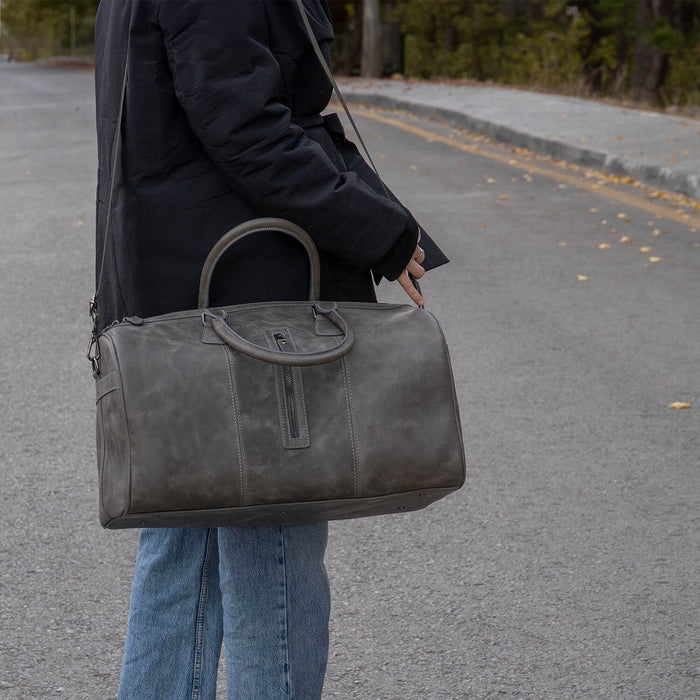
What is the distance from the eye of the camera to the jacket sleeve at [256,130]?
1.71 metres

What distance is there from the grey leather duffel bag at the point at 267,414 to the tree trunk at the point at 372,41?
90.3ft

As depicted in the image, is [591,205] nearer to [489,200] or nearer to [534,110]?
[489,200]

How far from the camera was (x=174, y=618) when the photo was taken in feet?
6.90

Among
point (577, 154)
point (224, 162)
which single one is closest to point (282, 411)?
point (224, 162)

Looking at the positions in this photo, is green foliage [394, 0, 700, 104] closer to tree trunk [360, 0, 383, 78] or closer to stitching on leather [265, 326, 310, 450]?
tree trunk [360, 0, 383, 78]

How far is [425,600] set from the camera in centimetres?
312

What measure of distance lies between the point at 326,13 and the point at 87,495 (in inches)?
93.6

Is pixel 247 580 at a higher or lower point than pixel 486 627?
higher

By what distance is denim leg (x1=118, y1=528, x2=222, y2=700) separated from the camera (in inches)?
81.7

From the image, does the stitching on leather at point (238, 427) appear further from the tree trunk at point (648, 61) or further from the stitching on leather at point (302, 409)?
the tree trunk at point (648, 61)

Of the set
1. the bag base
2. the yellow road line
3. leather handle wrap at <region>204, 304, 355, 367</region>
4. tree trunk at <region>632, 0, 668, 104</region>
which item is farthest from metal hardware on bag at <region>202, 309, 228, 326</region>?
tree trunk at <region>632, 0, 668, 104</region>

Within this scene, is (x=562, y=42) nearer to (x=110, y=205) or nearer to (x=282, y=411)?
(x=110, y=205)

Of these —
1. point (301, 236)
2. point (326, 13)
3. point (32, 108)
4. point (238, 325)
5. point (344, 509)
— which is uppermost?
point (326, 13)

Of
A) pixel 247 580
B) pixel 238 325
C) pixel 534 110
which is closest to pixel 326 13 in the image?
pixel 238 325
